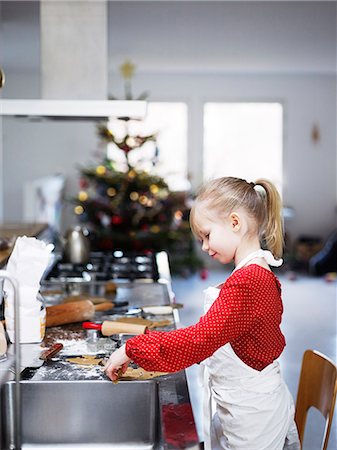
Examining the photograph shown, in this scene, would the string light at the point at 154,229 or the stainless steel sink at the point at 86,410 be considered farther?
the string light at the point at 154,229

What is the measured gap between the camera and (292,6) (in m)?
6.29

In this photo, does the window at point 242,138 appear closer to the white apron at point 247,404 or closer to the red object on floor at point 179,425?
the white apron at point 247,404

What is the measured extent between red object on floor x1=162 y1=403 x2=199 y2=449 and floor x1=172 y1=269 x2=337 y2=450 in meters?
1.94

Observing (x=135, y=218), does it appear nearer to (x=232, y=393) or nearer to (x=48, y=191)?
(x=48, y=191)

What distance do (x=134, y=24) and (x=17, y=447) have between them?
6037 mm

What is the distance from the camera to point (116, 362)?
5.55 feet

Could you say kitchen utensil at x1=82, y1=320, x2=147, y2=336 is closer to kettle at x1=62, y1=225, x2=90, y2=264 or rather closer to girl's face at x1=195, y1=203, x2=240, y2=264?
girl's face at x1=195, y1=203, x2=240, y2=264

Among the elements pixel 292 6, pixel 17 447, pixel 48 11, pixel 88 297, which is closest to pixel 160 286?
pixel 88 297

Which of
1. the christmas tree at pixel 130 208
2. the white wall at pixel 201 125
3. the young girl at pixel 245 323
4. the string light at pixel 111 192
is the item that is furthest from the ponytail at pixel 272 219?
the white wall at pixel 201 125

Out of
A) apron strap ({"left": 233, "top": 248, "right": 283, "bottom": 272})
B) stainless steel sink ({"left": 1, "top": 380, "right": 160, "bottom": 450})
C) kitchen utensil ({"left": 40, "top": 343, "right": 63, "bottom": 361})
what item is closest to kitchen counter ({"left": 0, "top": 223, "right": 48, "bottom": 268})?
kitchen utensil ({"left": 40, "top": 343, "right": 63, "bottom": 361})

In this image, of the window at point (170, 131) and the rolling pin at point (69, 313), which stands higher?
the window at point (170, 131)

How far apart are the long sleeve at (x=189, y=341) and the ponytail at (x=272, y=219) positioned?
0.25m

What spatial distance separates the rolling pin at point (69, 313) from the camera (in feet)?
8.03

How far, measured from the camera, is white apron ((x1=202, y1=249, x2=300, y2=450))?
179 cm
